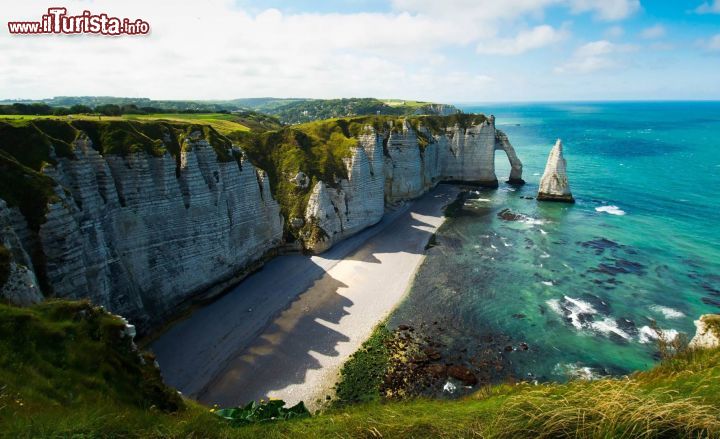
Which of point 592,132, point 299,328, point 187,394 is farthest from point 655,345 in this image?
point 592,132

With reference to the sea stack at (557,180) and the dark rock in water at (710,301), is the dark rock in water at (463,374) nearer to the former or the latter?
the dark rock in water at (710,301)

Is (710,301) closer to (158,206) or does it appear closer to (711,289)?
(711,289)

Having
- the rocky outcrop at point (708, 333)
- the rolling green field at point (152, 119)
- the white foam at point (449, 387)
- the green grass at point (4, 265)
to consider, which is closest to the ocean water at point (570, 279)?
the white foam at point (449, 387)

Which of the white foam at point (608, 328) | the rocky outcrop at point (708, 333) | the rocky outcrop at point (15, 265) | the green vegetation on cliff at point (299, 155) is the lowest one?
the white foam at point (608, 328)

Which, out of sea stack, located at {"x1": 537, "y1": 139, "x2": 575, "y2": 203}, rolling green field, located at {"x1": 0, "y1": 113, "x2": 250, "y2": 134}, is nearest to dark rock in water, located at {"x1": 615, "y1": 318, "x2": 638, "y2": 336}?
sea stack, located at {"x1": 537, "y1": 139, "x2": 575, "y2": 203}

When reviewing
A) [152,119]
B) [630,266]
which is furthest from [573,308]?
[152,119]

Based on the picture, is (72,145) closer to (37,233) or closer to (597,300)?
(37,233)
